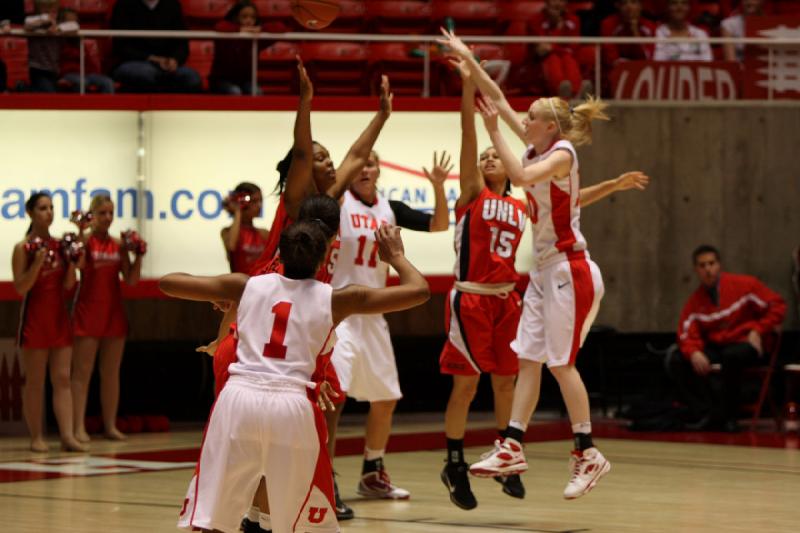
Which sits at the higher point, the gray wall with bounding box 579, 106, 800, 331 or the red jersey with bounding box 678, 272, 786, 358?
the gray wall with bounding box 579, 106, 800, 331

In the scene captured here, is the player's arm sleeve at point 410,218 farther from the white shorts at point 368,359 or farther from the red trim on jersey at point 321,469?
the red trim on jersey at point 321,469

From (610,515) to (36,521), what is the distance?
9.07 ft

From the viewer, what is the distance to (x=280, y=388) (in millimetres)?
4629

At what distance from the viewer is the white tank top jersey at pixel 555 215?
6891 millimetres

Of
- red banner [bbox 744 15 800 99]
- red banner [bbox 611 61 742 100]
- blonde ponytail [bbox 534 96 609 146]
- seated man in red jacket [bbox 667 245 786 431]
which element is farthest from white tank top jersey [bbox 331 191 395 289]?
red banner [bbox 744 15 800 99]

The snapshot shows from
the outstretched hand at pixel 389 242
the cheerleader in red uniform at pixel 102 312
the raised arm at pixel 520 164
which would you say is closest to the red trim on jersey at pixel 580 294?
the raised arm at pixel 520 164

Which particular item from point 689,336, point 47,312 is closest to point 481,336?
point 47,312

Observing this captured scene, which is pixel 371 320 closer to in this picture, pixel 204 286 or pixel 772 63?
pixel 204 286

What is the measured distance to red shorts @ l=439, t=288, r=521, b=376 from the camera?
24.5ft

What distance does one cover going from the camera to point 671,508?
7238 millimetres

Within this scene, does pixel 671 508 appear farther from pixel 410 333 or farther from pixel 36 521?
pixel 410 333

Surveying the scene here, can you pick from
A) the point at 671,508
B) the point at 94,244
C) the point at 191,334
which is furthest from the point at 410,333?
the point at 671,508

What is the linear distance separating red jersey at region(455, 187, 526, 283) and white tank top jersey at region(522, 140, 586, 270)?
58 centimetres

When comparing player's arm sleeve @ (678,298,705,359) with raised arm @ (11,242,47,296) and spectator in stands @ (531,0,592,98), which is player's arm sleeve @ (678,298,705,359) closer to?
spectator in stands @ (531,0,592,98)
